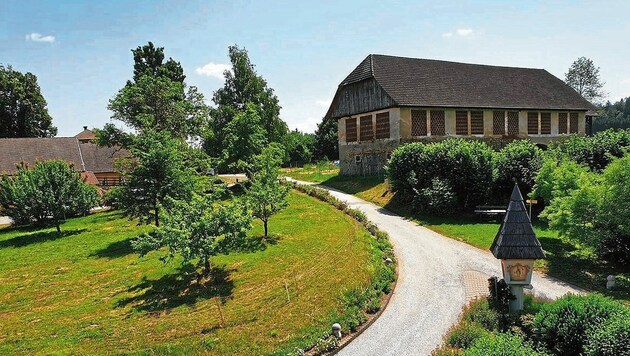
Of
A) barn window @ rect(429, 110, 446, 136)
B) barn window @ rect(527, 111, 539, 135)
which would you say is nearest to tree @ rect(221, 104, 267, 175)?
barn window @ rect(429, 110, 446, 136)

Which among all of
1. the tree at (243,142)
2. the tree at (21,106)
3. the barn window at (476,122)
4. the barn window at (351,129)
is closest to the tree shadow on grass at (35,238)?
the tree at (243,142)

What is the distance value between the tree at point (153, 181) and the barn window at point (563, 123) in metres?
41.3

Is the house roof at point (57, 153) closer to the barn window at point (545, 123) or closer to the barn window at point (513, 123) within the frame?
the barn window at point (513, 123)

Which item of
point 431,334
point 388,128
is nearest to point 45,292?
point 431,334

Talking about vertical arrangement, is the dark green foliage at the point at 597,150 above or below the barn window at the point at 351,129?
below

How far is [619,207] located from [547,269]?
361 cm

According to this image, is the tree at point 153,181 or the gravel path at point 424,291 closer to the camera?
the gravel path at point 424,291

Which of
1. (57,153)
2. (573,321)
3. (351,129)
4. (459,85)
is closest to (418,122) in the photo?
(459,85)

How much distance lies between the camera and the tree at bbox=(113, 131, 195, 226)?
2233 cm

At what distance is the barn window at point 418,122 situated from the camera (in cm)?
3719

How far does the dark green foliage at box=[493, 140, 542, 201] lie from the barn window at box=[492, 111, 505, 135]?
45.4 feet

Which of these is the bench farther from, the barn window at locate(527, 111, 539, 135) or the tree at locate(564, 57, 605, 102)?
the tree at locate(564, 57, 605, 102)

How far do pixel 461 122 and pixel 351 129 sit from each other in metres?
10.9

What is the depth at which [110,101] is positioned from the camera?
30.8 meters
